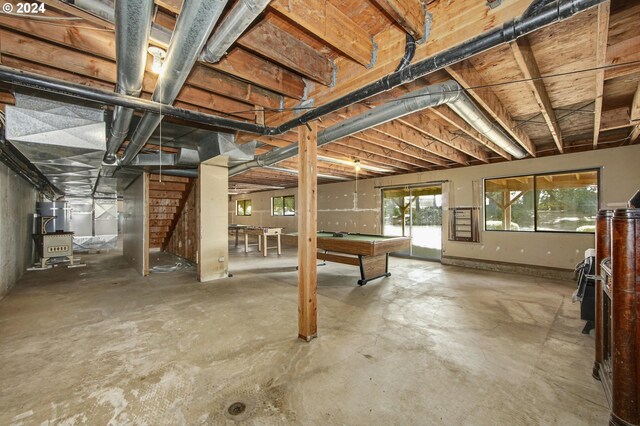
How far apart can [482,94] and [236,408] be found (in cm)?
350

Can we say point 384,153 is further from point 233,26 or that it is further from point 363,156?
point 233,26

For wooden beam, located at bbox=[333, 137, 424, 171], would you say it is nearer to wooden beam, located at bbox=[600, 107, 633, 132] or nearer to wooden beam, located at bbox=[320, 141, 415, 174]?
wooden beam, located at bbox=[320, 141, 415, 174]

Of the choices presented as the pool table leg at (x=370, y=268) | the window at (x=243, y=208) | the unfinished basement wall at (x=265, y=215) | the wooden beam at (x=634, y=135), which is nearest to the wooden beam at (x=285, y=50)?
the pool table leg at (x=370, y=268)

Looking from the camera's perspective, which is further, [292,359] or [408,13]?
[292,359]

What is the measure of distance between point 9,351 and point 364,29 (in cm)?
418

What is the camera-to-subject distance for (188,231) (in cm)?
665

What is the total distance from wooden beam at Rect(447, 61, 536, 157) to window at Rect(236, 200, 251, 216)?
37.0 ft

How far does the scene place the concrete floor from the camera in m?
1.65

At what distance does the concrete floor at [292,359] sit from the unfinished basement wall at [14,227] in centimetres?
66

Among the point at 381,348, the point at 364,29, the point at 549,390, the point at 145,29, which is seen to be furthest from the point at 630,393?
the point at 145,29

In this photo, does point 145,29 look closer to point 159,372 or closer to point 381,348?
point 159,372

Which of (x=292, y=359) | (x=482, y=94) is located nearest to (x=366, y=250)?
(x=292, y=359)

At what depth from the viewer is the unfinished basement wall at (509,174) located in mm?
4504

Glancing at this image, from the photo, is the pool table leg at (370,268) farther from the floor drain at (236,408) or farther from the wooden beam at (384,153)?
the floor drain at (236,408)
